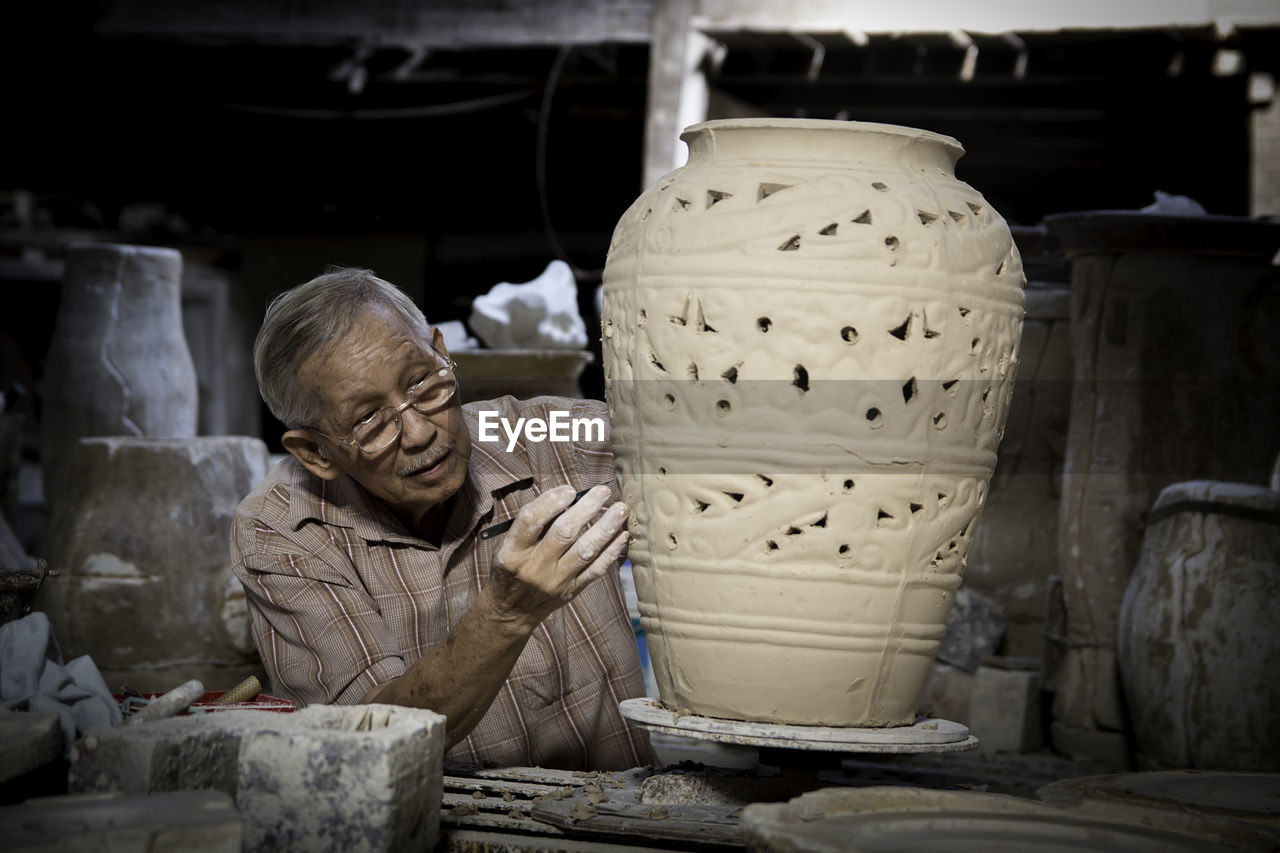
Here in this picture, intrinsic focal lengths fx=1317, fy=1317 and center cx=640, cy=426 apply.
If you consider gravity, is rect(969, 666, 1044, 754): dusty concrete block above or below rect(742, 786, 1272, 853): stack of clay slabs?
below

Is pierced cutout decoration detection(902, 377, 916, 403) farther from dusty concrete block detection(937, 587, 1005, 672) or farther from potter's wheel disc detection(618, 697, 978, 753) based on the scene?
dusty concrete block detection(937, 587, 1005, 672)

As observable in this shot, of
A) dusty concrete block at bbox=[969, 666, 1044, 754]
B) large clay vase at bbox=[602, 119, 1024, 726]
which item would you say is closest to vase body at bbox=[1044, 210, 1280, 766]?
dusty concrete block at bbox=[969, 666, 1044, 754]

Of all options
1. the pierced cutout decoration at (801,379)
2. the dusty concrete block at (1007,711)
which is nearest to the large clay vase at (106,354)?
the dusty concrete block at (1007,711)

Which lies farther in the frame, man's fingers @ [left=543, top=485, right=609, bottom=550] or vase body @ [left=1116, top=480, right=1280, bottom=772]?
vase body @ [left=1116, top=480, right=1280, bottom=772]

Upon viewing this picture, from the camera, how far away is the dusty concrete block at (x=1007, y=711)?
480cm

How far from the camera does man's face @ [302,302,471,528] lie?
8.39 ft

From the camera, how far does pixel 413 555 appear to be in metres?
2.76

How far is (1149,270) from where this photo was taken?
15.0 feet

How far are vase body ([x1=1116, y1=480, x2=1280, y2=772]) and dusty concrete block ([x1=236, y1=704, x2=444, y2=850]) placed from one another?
297cm

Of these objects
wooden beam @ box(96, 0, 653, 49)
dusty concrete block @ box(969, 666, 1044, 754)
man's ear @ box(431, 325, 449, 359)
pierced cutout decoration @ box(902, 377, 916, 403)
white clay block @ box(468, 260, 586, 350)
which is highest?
wooden beam @ box(96, 0, 653, 49)

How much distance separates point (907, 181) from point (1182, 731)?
2627 mm

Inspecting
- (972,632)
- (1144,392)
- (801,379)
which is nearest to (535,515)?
(801,379)

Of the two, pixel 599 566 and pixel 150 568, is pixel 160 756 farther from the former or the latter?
pixel 150 568

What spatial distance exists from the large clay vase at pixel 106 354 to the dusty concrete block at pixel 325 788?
4.03 metres
